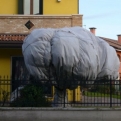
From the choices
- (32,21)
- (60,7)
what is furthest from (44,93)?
(60,7)

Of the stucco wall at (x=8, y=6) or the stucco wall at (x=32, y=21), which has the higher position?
the stucco wall at (x=8, y=6)

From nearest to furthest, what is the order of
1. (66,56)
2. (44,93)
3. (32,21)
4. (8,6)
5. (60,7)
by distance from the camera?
1. (66,56)
2. (44,93)
3. (32,21)
4. (8,6)
5. (60,7)

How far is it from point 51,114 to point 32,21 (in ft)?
26.9

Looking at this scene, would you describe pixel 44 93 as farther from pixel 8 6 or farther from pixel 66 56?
pixel 8 6

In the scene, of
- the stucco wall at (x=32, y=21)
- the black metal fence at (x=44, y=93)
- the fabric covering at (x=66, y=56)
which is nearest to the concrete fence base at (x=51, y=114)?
the black metal fence at (x=44, y=93)

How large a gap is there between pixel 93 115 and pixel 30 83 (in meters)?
2.38

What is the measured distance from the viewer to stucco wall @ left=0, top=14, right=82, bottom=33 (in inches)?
833

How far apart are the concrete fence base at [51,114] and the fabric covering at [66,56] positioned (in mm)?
994

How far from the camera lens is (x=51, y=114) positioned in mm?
13969

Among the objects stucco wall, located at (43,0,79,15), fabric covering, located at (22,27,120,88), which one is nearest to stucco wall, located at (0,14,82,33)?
stucco wall, located at (43,0,79,15)

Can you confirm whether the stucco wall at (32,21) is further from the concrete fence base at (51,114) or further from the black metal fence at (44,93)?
the concrete fence base at (51,114)

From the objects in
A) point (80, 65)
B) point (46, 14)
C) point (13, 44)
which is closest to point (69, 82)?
point (80, 65)

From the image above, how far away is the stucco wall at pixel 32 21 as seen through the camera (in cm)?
2116

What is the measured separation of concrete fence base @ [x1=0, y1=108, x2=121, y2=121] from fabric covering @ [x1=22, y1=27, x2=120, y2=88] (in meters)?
0.99
